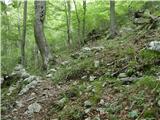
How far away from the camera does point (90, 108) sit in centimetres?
525

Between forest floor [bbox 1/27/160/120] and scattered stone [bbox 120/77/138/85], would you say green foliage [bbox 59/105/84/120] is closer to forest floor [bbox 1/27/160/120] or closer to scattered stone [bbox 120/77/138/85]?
forest floor [bbox 1/27/160/120]

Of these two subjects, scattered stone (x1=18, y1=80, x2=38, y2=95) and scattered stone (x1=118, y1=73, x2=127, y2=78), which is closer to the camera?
scattered stone (x1=118, y1=73, x2=127, y2=78)

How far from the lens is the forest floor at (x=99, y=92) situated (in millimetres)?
4797

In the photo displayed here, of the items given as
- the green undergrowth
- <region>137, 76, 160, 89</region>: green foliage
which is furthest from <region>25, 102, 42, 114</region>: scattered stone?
<region>137, 76, 160, 89</region>: green foliage

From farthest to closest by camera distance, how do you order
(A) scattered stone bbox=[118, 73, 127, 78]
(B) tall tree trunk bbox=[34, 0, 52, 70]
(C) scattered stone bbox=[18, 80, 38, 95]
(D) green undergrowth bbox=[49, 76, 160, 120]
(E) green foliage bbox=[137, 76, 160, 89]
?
(B) tall tree trunk bbox=[34, 0, 52, 70]
(C) scattered stone bbox=[18, 80, 38, 95]
(A) scattered stone bbox=[118, 73, 127, 78]
(E) green foliage bbox=[137, 76, 160, 89]
(D) green undergrowth bbox=[49, 76, 160, 120]

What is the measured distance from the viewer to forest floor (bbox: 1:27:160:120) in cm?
480

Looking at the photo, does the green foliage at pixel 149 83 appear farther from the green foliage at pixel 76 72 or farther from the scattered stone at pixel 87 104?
the green foliage at pixel 76 72

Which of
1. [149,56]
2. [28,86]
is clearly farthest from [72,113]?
[28,86]

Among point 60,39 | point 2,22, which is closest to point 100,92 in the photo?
point 2,22

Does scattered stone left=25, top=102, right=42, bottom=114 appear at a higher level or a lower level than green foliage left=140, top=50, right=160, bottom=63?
lower

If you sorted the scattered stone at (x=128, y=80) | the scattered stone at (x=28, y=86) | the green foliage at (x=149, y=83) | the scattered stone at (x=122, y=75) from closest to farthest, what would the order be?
1. the green foliage at (x=149, y=83)
2. the scattered stone at (x=128, y=80)
3. the scattered stone at (x=122, y=75)
4. the scattered stone at (x=28, y=86)

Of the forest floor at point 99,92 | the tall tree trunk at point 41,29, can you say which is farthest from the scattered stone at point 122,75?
the tall tree trunk at point 41,29

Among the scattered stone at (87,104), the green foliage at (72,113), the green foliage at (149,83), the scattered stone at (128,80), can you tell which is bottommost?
the green foliage at (72,113)

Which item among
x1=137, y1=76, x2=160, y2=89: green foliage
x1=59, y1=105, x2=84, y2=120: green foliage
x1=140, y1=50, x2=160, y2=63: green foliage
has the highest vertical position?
x1=140, y1=50, x2=160, y2=63: green foliage
